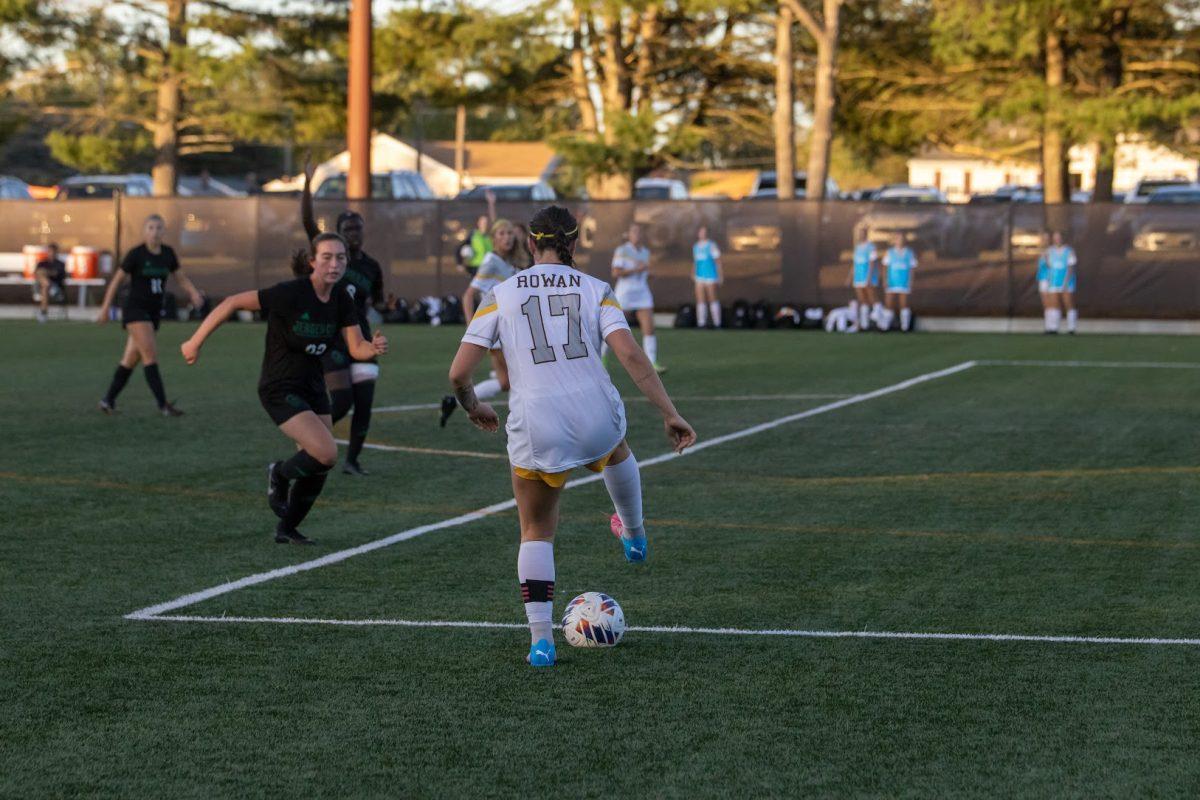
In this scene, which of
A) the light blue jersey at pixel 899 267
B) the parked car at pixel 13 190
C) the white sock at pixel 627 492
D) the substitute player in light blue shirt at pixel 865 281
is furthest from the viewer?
the parked car at pixel 13 190

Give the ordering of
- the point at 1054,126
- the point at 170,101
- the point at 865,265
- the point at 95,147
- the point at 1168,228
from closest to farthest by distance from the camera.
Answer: the point at 865,265 < the point at 1168,228 < the point at 1054,126 < the point at 170,101 < the point at 95,147

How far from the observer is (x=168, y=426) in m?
15.8

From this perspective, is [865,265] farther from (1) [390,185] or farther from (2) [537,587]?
(2) [537,587]

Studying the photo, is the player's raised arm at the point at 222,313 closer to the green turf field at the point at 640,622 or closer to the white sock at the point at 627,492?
the green turf field at the point at 640,622

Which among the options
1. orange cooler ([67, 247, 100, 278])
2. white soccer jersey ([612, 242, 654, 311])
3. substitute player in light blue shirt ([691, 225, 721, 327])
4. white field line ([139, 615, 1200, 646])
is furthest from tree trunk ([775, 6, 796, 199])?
white field line ([139, 615, 1200, 646])

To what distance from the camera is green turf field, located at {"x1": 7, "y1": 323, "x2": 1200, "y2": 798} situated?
5531 mm

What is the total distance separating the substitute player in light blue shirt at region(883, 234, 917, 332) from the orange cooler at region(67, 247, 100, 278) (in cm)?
1580

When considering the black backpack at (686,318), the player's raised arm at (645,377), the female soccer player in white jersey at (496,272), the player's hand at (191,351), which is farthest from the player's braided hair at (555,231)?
the black backpack at (686,318)

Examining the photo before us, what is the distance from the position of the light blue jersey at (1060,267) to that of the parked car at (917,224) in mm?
2401

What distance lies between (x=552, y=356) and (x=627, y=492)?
134 cm

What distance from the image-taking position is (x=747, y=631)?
24.7 feet

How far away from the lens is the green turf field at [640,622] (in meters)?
5.53

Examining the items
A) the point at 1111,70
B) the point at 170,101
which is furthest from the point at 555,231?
the point at 170,101

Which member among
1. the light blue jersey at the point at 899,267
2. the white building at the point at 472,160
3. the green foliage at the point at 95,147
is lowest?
the light blue jersey at the point at 899,267
